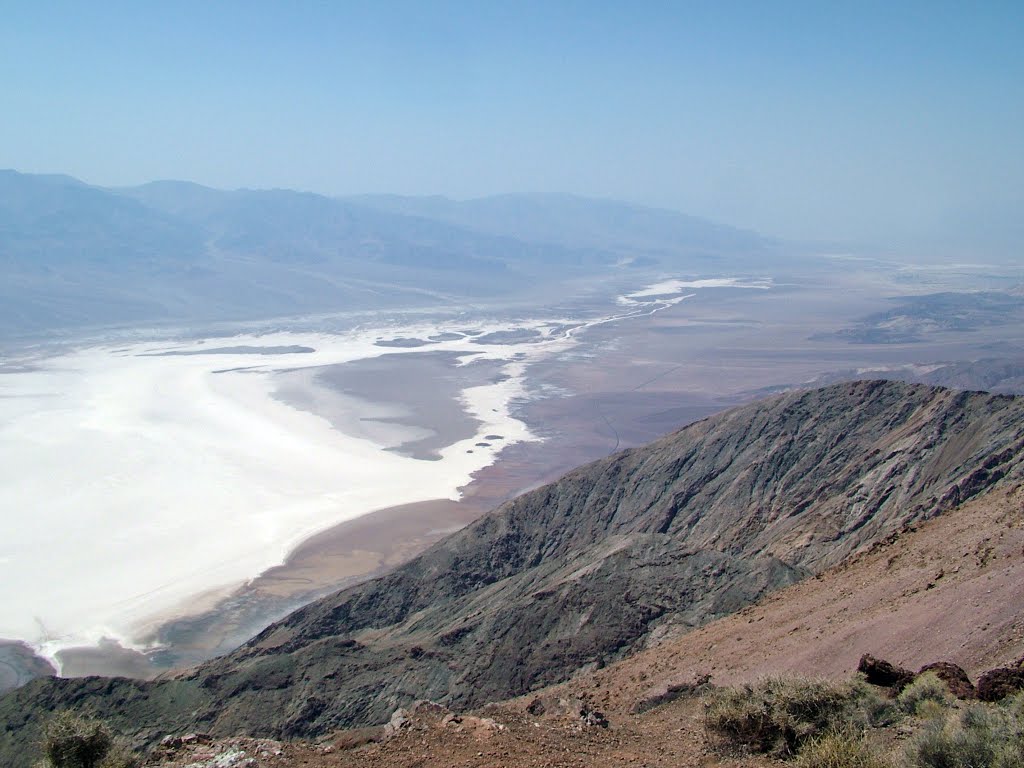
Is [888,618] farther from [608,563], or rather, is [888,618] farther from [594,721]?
[608,563]

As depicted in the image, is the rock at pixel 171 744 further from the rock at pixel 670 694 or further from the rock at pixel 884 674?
the rock at pixel 884 674

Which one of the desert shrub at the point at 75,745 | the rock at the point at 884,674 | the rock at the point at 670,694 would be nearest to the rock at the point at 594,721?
the rock at the point at 670,694

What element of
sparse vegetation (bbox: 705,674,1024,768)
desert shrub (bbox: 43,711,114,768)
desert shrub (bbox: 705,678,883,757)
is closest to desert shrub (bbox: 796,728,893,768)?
sparse vegetation (bbox: 705,674,1024,768)

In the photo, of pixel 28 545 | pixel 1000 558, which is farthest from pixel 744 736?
pixel 28 545

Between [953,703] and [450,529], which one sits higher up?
[953,703]

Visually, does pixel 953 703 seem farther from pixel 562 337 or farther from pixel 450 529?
pixel 562 337

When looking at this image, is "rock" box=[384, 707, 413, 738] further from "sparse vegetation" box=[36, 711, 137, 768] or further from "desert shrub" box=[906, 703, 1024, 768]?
"desert shrub" box=[906, 703, 1024, 768]
